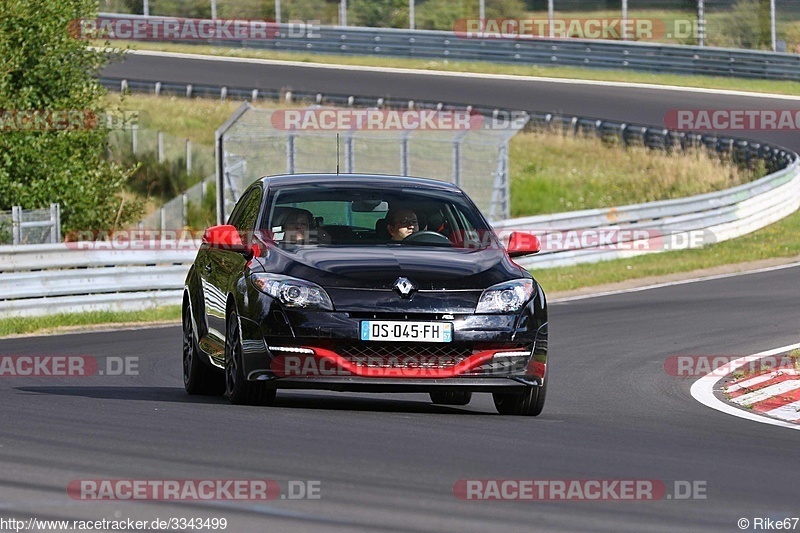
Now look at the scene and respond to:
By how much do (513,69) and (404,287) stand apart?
40056 millimetres

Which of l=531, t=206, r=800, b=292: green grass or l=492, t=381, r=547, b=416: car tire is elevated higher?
l=492, t=381, r=547, b=416: car tire

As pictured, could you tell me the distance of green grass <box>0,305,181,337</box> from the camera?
1770cm

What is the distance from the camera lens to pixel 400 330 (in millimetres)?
9117

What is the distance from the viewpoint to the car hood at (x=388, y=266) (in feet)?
30.2

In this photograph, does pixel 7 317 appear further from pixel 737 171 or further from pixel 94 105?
pixel 737 171

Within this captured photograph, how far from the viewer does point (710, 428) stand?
9.41 meters

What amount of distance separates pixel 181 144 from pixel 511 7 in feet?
59.6

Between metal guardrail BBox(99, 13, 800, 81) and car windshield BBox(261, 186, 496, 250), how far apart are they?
35.7m

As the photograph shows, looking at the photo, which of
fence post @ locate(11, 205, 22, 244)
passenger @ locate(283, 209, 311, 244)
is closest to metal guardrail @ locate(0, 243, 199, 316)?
fence post @ locate(11, 205, 22, 244)

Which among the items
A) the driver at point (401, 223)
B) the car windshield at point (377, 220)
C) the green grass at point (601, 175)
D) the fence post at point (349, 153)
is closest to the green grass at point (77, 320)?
the fence post at point (349, 153)

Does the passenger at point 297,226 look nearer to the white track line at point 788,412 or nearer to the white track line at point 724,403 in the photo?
the white track line at point 724,403

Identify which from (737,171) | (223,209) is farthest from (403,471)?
(737,171)

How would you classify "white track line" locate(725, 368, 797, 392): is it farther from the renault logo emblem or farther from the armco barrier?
the armco barrier

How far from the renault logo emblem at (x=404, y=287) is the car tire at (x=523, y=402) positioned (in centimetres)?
104
